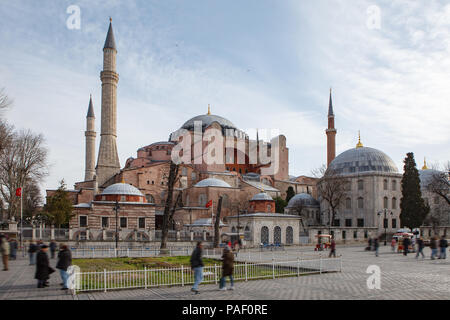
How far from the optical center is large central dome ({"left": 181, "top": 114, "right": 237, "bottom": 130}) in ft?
237

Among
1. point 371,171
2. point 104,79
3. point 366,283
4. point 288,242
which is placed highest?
point 104,79

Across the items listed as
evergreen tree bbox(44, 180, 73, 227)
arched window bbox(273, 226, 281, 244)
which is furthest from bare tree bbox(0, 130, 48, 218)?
arched window bbox(273, 226, 281, 244)

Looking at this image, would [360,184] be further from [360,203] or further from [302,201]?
[302,201]

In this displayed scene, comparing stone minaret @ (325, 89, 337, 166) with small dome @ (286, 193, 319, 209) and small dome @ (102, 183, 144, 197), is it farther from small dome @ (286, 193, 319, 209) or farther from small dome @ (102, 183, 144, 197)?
small dome @ (102, 183, 144, 197)

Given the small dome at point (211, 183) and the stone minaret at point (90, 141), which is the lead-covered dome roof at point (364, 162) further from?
the stone minaret at point (90, 141)

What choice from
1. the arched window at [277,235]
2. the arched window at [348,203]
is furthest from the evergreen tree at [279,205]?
the arched window at [277,235]

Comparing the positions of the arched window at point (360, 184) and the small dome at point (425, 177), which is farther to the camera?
the small dome at point (425, 177)

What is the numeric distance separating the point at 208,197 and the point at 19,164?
20.9 m

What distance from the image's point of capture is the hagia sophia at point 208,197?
38.6 meters

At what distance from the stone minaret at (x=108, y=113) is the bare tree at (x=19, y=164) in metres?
13.2
